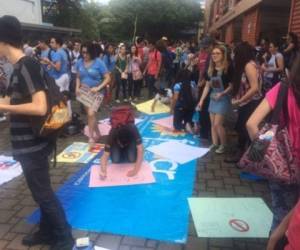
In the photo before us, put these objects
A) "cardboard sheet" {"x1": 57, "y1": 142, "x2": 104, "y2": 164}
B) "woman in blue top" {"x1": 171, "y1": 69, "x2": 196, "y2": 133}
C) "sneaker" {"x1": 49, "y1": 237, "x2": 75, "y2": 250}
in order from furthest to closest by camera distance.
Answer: "woman in blue top" {"x1": 171, "y1": 69, "x2": 196, "y2": 133} → "cardboard sheet" {"x1": 57, "y1": 142, "x2": 104, "y2": 164} → "sneaker" {"x1": 49, "y1": 237, "x2": 75, "y2": 250}

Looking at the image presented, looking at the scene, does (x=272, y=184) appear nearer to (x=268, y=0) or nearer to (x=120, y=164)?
(x=120, y=164)

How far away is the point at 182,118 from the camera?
7.33m

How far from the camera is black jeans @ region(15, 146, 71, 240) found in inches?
114

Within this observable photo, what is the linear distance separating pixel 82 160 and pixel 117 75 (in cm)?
586

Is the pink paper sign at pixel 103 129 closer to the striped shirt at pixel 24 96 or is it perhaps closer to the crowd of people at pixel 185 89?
the crowd of people at pixel 185 89

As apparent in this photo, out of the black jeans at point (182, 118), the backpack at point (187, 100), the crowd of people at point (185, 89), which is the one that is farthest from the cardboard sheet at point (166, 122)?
the backpack at point (187, 100)

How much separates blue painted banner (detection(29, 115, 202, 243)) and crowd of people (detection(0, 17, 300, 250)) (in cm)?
42

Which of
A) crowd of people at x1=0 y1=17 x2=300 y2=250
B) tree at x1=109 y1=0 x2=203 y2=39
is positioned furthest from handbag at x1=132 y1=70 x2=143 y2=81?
tree at x1=109 y1=0 x2=203 y2=39

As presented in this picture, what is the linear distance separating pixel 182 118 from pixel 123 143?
2476 millimetres

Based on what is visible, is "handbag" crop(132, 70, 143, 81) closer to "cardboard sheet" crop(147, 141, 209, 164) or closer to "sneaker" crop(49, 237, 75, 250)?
"cardboard sheet" crop(147, 141, 209, 164)

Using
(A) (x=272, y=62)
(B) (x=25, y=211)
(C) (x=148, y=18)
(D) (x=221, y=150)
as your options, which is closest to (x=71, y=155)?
(B) (x=25, y=211)

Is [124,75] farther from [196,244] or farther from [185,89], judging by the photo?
[196,244]

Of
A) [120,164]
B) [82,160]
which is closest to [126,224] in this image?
[120,164]

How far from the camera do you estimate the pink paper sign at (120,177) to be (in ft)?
15.2
